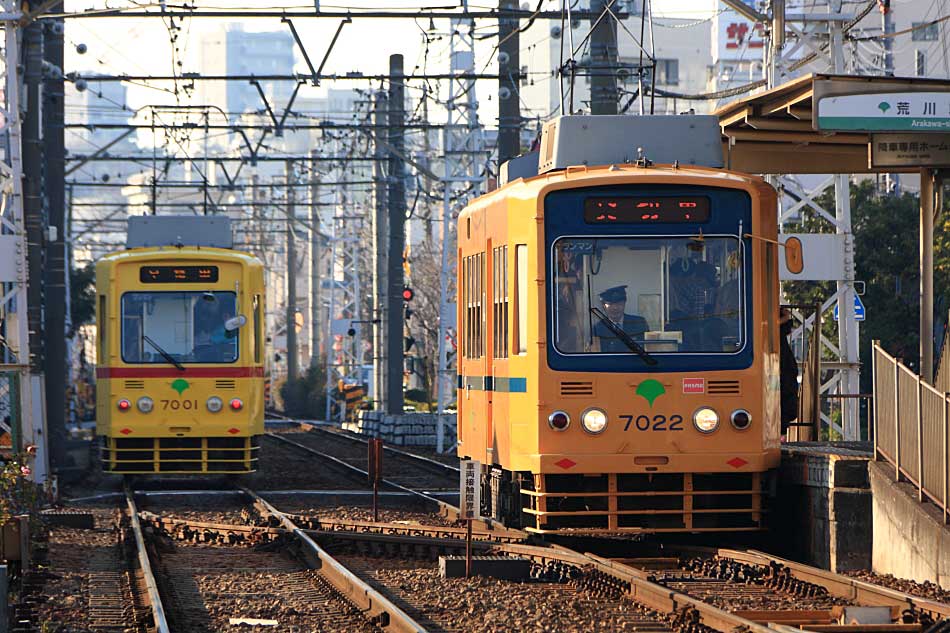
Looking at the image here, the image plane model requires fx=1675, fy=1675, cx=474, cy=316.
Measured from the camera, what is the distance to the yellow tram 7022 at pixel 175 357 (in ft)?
72.1

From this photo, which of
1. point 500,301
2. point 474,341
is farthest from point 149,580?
point 474,341

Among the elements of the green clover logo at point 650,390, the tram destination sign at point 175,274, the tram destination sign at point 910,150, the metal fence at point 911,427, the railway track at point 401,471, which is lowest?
the railway track at point 401,471

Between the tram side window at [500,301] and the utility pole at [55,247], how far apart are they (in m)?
13.9

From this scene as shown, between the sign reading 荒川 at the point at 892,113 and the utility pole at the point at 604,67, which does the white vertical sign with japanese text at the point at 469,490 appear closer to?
the sign reading 荒川 at the point at 892,113

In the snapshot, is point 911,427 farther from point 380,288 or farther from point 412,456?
point 380,288

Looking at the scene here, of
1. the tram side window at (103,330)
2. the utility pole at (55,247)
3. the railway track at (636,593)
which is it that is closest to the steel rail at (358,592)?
the railway track at (636,593)

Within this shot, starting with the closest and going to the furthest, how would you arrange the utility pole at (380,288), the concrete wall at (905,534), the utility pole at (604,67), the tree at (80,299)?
1. the concrete wall at (905,534)
2. the utility pole at (604,67)
3. the utility pole at (380,288)
4. the tree at (80,299)

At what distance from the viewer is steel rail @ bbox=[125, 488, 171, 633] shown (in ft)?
33.1

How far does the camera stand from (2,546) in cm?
1209

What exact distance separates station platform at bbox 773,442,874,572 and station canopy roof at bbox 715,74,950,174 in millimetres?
2476

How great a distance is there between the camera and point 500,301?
13820 millimetres

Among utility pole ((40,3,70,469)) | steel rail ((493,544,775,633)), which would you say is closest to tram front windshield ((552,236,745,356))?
steel rail ((493,544,775,633))

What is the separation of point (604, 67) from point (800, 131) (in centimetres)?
665

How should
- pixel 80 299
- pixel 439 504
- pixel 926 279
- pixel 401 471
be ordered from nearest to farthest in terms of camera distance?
pixel 926 279, pixel 439 504, pixel 401 471, pixel 80 299
